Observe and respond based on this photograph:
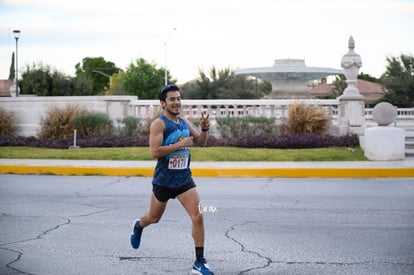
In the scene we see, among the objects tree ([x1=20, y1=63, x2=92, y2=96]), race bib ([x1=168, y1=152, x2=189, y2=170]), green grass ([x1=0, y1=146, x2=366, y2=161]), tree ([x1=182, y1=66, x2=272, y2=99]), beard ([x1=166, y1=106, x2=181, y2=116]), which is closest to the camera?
race bib ([x1=168, y1=152, x2=189, y2=170])

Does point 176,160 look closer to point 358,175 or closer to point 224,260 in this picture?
point 224,260

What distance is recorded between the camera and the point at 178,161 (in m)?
6.11

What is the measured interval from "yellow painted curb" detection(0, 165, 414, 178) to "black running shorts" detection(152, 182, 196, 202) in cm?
889

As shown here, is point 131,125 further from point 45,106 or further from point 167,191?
point 167,191

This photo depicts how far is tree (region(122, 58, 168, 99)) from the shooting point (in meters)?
69.9

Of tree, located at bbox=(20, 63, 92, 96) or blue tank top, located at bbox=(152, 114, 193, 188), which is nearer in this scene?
blue tank top, located at bbox=(152, 114, 193, 188)

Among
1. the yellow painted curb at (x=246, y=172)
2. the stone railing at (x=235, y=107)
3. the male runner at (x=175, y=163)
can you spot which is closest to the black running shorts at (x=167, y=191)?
the male runner at (x=175, y=163)

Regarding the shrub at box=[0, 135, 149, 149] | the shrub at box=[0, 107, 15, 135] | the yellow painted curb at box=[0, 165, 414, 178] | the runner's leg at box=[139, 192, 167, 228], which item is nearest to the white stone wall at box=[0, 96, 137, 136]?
the shrub at box=[0, 107, 15, 135]

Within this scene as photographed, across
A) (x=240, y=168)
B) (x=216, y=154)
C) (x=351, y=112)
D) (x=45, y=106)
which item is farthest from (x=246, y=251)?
(x=45, y=106)

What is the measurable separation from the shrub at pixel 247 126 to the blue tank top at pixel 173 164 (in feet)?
49.3

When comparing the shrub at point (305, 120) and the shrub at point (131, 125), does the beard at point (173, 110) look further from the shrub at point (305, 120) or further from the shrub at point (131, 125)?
the shrub at point (131, 125)

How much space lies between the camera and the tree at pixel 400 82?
51.2 metres

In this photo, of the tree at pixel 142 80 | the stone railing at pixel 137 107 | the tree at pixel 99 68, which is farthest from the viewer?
the tree at pixel 99 68

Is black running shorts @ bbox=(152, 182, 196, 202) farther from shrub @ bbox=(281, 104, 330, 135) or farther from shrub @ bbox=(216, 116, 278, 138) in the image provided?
shrub @ bbox=(216, 116, 278, 138)
